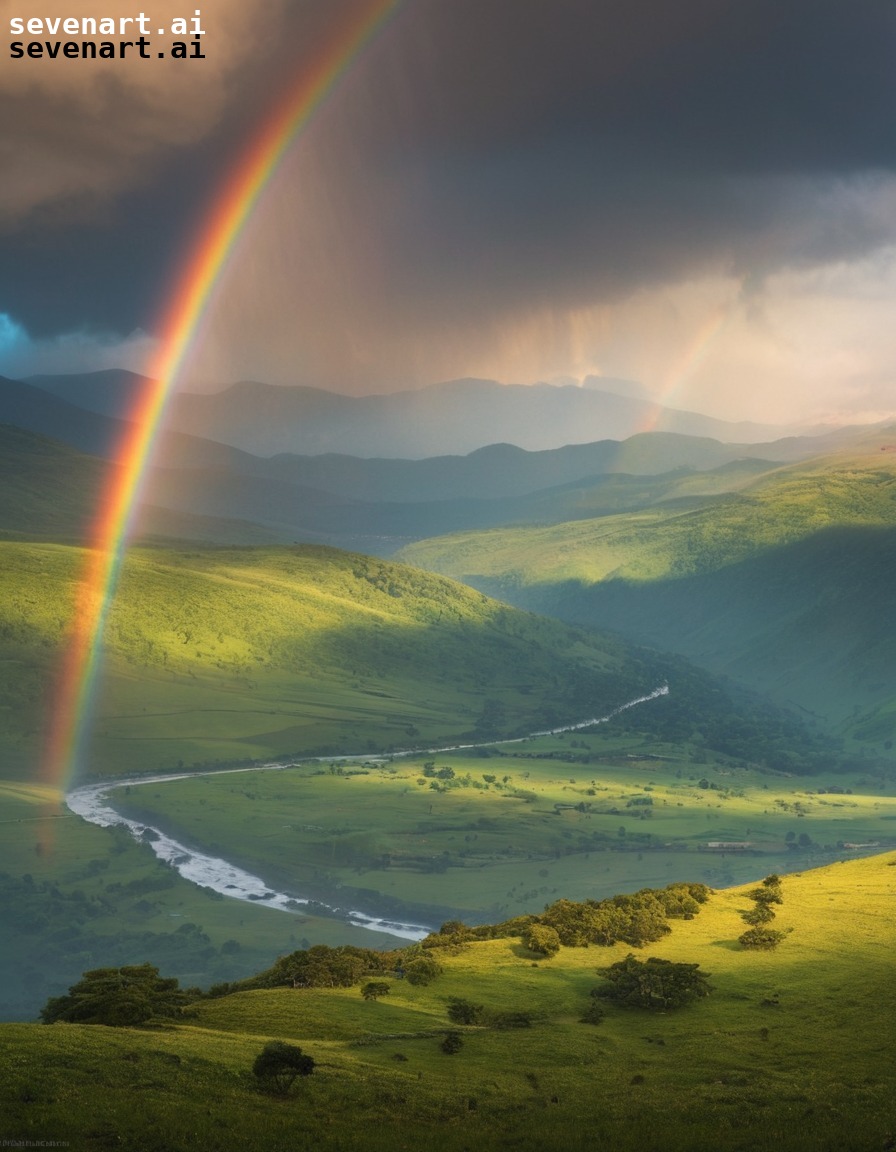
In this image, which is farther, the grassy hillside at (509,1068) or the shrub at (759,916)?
the shrub at (759,916)

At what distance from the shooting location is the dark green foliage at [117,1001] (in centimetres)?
5878

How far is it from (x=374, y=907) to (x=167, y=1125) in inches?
5593

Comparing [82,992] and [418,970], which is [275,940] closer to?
[418,970]

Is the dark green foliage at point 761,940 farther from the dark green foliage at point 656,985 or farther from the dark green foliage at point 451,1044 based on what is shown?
the dark green foliage at point 451,1044

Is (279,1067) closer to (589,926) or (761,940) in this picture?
(589,926)

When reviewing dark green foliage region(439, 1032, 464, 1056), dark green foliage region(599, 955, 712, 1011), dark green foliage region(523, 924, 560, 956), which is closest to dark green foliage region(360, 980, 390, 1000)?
dark green foliage region(439, 1032, 464, 1056)

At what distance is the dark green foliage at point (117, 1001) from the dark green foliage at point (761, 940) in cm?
3925

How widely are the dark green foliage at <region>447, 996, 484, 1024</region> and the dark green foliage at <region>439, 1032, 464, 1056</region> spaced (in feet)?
16.9

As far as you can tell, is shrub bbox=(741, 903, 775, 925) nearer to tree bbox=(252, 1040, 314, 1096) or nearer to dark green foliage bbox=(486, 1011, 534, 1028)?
dark green foliage bbox=(486, 1011, 534, 1028)

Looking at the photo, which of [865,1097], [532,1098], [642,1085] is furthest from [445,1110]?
[865,1097]

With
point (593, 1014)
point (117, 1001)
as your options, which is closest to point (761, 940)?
point (593, 1014)

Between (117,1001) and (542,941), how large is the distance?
31.6m

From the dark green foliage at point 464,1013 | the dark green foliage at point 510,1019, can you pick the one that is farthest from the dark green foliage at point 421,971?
the dark green foliage at point 510,1019

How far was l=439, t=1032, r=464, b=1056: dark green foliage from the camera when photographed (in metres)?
59.4
